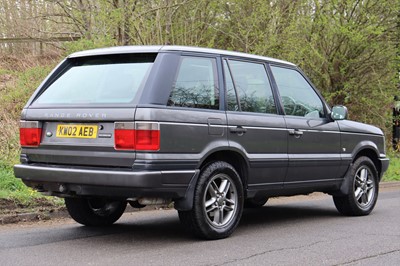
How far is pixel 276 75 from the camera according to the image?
7340 millimetres

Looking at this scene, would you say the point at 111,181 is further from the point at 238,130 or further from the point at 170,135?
the point at 238,130

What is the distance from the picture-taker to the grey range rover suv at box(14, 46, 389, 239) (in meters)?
5.64

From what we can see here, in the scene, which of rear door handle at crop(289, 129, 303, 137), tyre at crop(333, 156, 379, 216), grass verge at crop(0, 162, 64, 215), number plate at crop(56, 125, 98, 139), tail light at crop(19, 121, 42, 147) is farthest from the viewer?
tyre at crop(333, 156, 379, 216)

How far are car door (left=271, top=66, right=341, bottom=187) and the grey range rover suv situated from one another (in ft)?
0.07

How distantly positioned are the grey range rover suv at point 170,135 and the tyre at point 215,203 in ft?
A: 0.03

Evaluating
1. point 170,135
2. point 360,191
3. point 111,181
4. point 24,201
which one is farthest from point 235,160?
point 24,201

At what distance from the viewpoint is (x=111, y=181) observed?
18.3ft

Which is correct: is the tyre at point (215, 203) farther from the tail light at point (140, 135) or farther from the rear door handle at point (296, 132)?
the rear door handle at point (296, 132)

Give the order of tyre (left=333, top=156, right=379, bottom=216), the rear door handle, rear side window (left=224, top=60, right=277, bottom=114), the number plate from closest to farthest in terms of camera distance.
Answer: the number plate, rear side window (left=224, top=60, right=277, bottom=114), the rear door handle, tyre (left=333, top=156, right=379, bottom=216)

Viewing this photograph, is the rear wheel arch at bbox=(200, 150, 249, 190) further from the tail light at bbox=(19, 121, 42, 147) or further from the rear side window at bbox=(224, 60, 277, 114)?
the tail light at bbox=(19, 121, 42, 147)

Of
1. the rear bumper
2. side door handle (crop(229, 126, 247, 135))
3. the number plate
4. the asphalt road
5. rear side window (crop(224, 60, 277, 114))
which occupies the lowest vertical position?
the asphalt road

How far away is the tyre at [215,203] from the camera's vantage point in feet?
19.7

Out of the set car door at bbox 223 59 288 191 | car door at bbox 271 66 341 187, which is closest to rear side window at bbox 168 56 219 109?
car door at bbox 223 59 288 191

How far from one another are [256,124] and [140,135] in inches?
63.4
